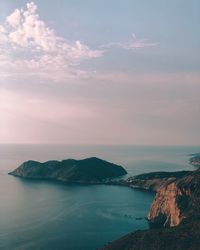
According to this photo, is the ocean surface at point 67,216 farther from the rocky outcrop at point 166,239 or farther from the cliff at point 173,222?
the rocky outcrop at point 166,239

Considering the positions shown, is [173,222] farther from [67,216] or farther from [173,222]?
[67,216]

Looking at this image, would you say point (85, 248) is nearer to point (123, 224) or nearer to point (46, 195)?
point (123, 224)

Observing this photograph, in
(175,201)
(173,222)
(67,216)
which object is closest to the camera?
(173,222)

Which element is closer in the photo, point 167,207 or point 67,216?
point 167,207

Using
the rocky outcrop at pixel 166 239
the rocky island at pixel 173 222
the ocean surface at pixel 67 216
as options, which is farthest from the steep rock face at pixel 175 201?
the rocky outcrop at pixel 166 239

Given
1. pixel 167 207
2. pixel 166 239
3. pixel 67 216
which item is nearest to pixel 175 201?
pixel 167 207

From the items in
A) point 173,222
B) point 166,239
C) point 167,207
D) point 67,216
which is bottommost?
point 173,222

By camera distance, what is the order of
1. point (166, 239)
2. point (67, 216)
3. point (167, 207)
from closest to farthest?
point (166, 239)
point (167, 207)
point (67, 216)

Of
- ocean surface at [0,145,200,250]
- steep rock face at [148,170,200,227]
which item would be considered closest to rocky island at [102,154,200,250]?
steep rock face at [148,170,200,227]

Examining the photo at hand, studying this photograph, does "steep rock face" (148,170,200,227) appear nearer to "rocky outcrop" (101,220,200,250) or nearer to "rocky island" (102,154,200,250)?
"rocky island" (102,154,200,250)
